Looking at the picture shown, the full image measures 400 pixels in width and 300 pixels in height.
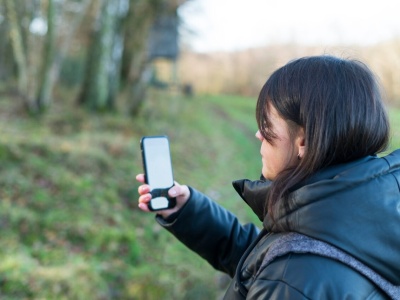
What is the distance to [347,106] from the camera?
1.27 metres

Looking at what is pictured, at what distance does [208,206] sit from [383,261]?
1.08 m

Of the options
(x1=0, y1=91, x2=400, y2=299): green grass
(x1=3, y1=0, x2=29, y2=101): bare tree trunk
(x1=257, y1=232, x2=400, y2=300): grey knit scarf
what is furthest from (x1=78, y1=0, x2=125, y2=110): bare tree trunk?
(x1=257, y1=232, x2=400, y2=300): grey knit scarf

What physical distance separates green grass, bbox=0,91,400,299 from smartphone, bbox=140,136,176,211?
3.52ft

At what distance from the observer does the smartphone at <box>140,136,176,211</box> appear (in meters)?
2.10

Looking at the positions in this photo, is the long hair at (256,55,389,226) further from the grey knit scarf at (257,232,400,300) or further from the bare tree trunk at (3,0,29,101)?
the bare tree trunk at (3,0,29,101)

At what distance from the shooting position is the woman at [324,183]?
3.80 ft

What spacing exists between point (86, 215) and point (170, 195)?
15.1 ft

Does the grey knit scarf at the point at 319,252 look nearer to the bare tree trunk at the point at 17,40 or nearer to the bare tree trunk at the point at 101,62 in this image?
the bare tree trunk at the point at 17,40

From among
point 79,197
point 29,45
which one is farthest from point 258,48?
point 79,197

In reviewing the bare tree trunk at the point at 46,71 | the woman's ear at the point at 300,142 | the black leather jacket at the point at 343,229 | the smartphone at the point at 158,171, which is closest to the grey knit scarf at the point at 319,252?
the black leather jacket at the point at 343,229

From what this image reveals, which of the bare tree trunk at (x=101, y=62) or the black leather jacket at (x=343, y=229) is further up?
the black leather jacket at (x=343, y=229)

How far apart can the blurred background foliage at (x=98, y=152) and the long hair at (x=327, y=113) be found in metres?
0.28

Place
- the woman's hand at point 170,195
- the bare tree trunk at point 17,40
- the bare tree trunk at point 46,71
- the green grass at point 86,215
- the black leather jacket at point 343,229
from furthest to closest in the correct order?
the bare tree trunk at point 46,71, the bare tree trunk at point 17,40, the green grass at point 86,215, the woman's hand at point 170,195, the black leather jacket at point 343,229

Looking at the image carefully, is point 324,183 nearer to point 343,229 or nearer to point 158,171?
point 343,229
